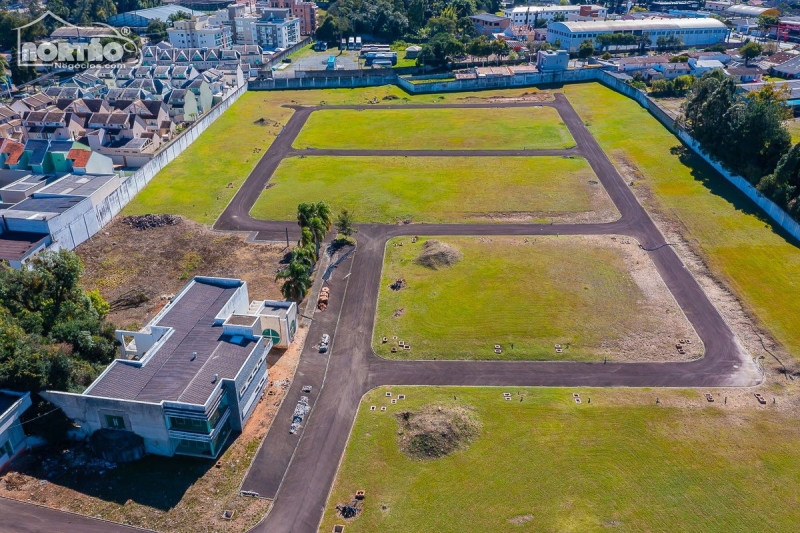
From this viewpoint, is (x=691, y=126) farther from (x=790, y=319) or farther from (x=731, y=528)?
(x=731, y=528)

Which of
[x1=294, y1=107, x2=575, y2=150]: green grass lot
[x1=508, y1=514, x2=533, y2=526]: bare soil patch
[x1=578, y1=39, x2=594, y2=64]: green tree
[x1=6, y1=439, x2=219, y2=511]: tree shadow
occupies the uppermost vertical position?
[x1=578, y1=39, x2=594, y2=64]: green tree

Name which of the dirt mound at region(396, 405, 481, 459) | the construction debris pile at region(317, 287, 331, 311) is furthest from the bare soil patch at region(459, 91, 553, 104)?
the dirt mound at region(396, 405, 481, 459)

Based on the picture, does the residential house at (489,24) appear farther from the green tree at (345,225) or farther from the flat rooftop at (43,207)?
the flat rooftop at (43,207)

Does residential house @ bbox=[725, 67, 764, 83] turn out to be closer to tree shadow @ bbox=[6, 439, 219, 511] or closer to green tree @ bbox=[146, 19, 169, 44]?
tree shadow @ bbox=[6, 439, 219, 511]

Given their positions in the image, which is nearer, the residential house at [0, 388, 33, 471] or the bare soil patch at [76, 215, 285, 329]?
the residential house at [0, 388, 33, 471]

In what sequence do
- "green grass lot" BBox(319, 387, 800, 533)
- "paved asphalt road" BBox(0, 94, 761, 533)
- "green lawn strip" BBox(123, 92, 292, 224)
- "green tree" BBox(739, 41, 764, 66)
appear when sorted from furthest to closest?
1. "green tree" BBox(739, 41, 764, 66)
2. "green lawn strip" BBox(123, 92, 292, 224)
3. "paved asphalt road" BBox(0, 94, 761, 533)
4. "green grass lot" BBox(319, 387, 800, 533)

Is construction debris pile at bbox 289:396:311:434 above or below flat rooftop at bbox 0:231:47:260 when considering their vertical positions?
below

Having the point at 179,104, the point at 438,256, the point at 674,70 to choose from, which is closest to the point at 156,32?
the point at 179,104
